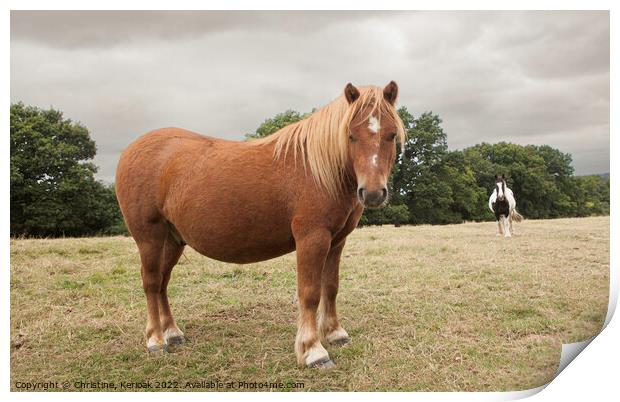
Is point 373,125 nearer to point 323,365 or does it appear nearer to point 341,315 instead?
point 323,365

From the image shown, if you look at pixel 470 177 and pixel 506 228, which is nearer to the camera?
pixel 470 177

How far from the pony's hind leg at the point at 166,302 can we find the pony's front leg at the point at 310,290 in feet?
4.25

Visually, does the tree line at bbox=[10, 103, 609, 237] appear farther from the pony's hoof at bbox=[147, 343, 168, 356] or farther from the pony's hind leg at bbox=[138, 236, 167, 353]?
the pony's hoof at bbox=[147, 343, 168, 356]

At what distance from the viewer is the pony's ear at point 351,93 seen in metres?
3.18

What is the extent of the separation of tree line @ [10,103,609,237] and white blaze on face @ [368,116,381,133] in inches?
47.1

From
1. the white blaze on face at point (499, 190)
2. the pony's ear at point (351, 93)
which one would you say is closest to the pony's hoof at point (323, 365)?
the pony's ear at point (351, 93)

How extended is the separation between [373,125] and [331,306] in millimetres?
1842

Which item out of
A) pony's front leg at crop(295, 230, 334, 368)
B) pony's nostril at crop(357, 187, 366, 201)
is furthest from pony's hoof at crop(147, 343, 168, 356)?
pony's nostril at crop(357, 187, 366, 201)

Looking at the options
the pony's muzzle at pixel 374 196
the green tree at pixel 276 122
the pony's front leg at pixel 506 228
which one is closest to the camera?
the pony's muzzle at pixel 374 196

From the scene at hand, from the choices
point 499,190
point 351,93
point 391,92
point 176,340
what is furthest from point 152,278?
point 499,190

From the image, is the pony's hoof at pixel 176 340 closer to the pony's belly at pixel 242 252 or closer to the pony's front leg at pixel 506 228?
the pony's belly at pixel 242 252

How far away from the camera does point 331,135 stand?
338 centimetres
